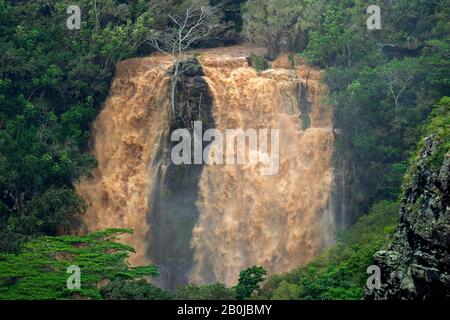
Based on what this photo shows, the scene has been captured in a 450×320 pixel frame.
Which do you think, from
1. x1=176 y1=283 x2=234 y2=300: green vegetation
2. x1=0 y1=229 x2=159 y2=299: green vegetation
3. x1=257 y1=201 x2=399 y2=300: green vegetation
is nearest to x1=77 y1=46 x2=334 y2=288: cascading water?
x1=0 y1=229 x2=159 y2=299: green vegetation

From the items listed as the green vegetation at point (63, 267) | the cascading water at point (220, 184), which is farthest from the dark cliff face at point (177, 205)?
the green vegetation at point (63, 267)

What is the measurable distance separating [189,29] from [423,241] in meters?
15.8

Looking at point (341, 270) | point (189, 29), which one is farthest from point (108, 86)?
point (341, 270)

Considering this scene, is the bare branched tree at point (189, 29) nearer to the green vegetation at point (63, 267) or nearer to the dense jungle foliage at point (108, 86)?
the dense jungle foliage at point (108, 86)

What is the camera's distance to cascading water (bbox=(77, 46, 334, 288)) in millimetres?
36844

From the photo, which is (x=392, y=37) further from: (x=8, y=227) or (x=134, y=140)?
(x=8, y=227)

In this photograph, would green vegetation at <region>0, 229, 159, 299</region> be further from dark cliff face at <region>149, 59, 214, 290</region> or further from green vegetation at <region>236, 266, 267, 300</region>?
green vegetation at <region>236, 266, 267, 300</region>

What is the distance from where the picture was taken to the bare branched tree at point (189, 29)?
1553 inches

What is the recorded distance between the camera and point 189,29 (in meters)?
40.7

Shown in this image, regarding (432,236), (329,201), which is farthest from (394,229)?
(329,201)

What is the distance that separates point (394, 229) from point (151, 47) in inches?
543

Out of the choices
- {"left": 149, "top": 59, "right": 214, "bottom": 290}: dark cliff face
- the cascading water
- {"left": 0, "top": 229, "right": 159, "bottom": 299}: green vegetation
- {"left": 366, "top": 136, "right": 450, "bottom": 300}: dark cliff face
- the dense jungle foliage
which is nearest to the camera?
{"left": 366, "top": 136, "right": 450, "bottom": 300}: dark cliff face

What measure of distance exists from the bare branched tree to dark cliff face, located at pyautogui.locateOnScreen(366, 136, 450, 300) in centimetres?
1249

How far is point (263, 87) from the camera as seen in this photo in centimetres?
3797
